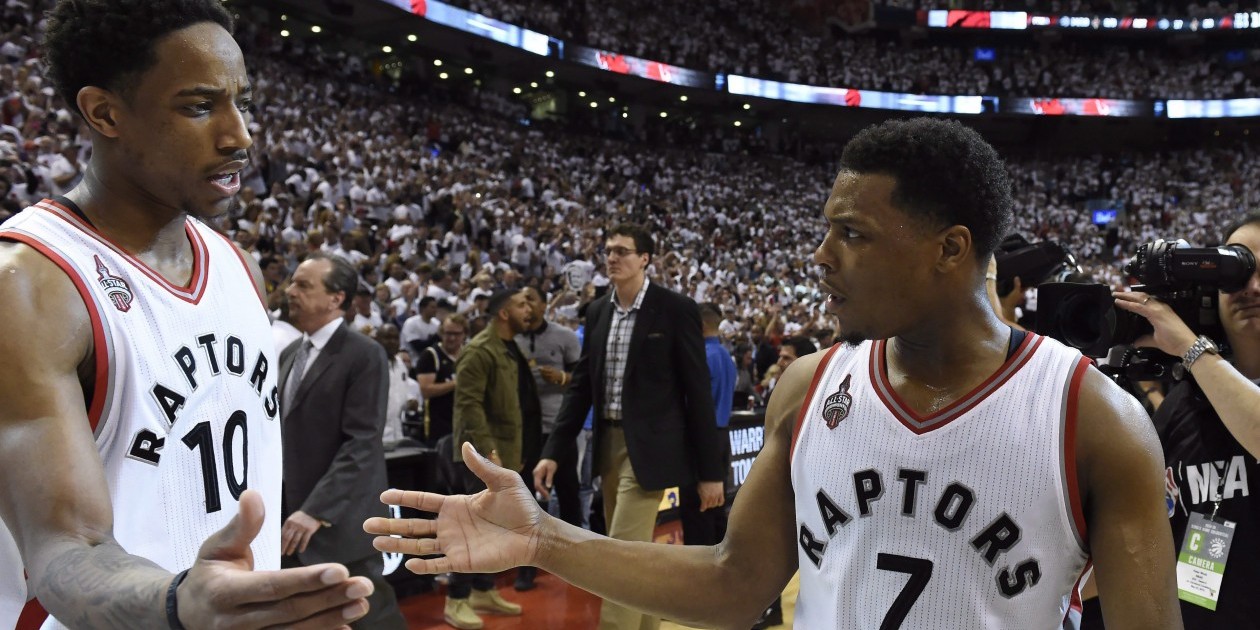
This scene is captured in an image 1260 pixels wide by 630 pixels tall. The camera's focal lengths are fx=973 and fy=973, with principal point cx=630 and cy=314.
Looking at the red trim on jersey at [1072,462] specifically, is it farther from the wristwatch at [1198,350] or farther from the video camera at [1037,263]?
the video camera at [1037,263]

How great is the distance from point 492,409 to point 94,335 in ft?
13.4

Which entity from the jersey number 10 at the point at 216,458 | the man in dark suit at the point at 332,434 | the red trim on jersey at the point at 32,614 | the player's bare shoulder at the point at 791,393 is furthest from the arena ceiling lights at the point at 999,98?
the red trim on jersey at the point at 32,614

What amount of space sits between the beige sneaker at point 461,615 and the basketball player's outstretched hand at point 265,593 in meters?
4.37

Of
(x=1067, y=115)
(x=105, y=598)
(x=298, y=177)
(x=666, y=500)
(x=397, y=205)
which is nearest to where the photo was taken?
(x=105, y=598)

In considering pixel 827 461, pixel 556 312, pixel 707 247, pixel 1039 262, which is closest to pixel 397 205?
pixel 556 312

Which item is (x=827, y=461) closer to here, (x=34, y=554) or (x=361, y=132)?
(x=34, y=554)

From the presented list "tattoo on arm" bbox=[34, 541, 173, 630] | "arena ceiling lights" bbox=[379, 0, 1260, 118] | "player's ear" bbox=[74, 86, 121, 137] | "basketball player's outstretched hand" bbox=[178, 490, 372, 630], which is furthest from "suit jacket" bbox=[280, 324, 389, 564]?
"arena ceiling lights" bbox=[379, 0, 1260, 118]

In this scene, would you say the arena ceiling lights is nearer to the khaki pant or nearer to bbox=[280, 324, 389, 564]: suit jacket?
the khaki pant

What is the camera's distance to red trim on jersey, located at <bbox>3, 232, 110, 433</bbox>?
159cm

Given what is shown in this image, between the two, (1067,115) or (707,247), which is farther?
(1067,115)

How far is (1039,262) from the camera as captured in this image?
3.22 metres

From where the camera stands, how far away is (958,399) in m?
1.78

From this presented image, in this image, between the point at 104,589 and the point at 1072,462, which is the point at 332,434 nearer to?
the point at 104,589

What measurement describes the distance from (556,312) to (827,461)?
8.66m
